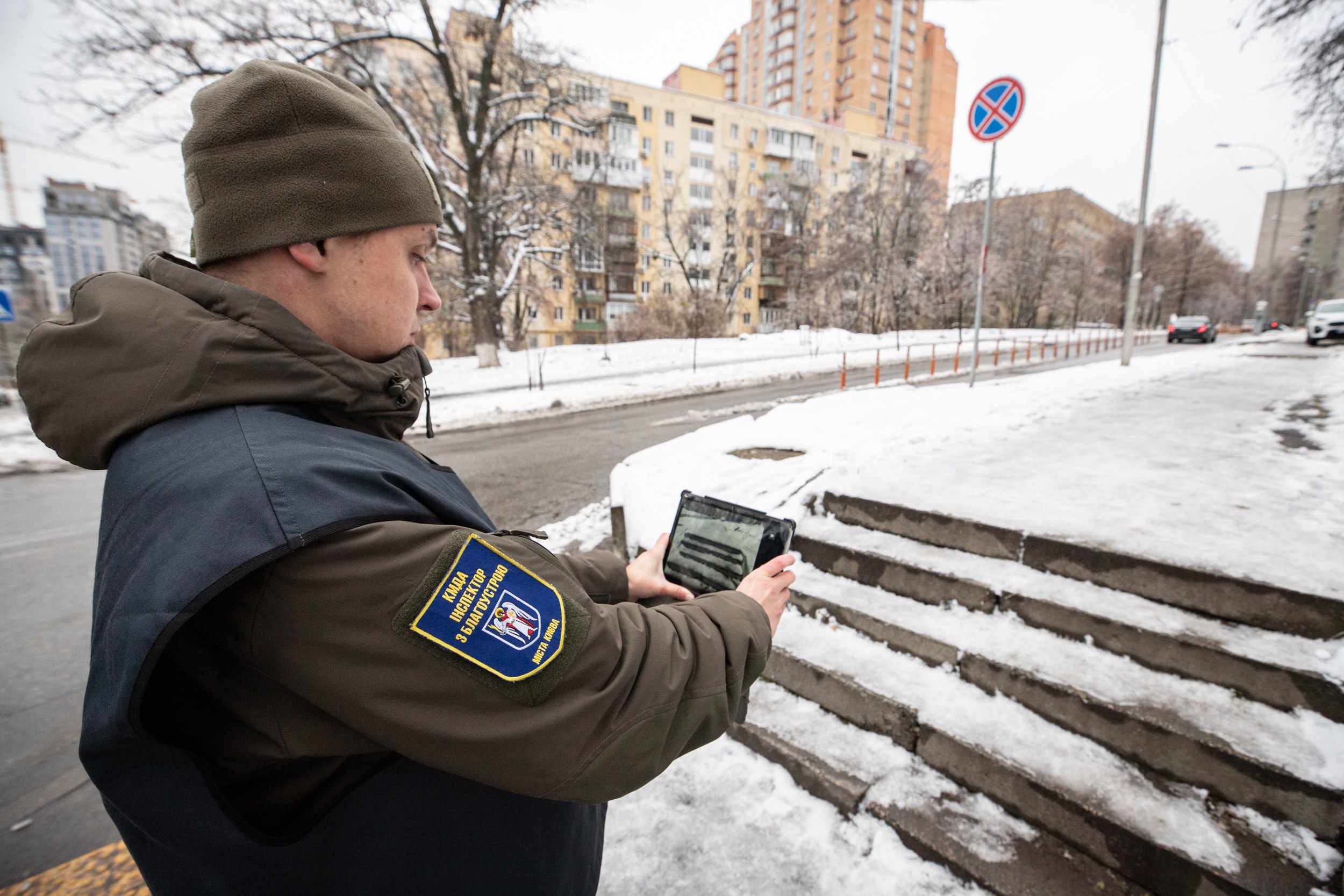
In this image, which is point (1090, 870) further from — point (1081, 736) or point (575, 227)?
point (575, 227)

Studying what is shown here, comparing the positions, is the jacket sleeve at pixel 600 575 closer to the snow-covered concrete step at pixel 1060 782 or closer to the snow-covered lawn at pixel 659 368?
the snow-covered concrete step at pixel 1060 782

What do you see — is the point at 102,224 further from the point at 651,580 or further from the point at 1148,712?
the point at 1148,712

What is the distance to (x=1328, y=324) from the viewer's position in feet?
63.9

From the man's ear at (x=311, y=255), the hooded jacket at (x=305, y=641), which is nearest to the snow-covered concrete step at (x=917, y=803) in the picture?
the hooded jacket at (x=305, y=641)

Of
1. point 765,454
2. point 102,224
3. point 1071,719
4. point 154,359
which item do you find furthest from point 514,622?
point 102,224

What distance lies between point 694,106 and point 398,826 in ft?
179

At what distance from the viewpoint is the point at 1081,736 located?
233 cm

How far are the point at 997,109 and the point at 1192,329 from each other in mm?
30403

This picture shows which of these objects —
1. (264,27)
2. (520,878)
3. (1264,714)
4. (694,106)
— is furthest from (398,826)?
(694,106)

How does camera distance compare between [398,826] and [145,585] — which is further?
[398,826]

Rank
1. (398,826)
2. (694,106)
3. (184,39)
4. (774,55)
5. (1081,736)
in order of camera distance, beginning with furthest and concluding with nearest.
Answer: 1. (774,55)
2. (694,106)
3. (184,39)
4. (1081,736)
5. (398,826)

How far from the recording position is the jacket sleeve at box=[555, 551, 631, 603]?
4.73 ft

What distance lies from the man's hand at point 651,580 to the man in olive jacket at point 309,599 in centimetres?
42

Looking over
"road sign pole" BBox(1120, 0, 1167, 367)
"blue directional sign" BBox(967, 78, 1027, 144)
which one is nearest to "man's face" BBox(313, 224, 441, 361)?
"blue directional sign" BBox(967, 78, 1027, 144)
